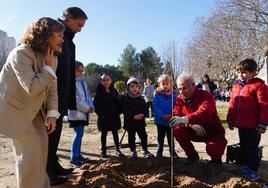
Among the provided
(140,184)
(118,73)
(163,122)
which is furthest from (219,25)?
(118,73)

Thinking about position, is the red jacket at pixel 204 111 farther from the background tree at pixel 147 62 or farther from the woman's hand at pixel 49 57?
the background tree at pixel 147 62

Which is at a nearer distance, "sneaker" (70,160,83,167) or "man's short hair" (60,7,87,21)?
"man's short hair" (60,7,87,21)

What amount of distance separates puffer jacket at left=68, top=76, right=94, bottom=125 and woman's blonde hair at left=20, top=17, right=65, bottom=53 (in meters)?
2.87

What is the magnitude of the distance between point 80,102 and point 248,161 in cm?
278

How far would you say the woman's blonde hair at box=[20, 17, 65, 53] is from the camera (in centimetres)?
388

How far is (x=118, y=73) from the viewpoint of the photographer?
79625mm

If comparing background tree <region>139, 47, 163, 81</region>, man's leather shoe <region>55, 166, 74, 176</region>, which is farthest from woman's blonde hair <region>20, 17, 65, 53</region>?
background tree <region>139, 47, 163, 81</region>

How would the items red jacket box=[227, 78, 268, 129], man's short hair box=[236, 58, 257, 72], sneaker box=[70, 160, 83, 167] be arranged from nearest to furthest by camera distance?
red jacket box=[227, 78, 268, 129]
man's short hair box=[236, 58, 257, 72]
sneaker box=[70, 160, 83, 167]

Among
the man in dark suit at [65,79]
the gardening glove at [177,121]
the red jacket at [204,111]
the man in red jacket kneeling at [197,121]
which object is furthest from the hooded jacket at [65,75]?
the red jacket at [204,111]

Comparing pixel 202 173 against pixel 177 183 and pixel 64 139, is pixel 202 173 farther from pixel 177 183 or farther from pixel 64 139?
pixel 64 139

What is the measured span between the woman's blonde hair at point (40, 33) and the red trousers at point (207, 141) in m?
2.71

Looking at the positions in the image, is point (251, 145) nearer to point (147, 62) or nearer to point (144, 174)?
point (144, 174)

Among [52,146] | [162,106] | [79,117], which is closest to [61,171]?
[52,146]

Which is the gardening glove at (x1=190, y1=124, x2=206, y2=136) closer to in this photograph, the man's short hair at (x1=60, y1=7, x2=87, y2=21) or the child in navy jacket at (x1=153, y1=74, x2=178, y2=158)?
the child in navy jacket at (x1=153, y1=74, x2=178, y2=158)
